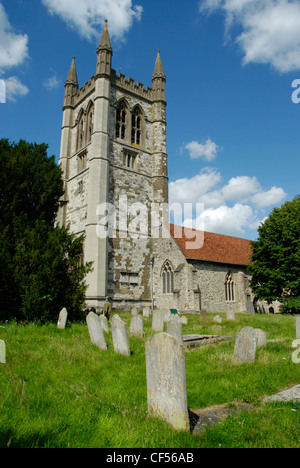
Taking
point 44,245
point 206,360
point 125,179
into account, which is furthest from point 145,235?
point 206,360

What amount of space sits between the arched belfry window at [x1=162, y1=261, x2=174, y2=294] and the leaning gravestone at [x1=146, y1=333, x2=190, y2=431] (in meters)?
18.7

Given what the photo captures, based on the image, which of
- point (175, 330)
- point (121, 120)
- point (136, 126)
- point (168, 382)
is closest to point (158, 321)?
point (175, 330)

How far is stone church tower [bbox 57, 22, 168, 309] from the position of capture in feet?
66.9

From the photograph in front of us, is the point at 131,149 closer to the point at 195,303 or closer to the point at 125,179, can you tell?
the point at 125,179

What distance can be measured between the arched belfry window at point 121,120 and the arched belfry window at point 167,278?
10954 mm

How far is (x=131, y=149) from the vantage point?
78.8 feet

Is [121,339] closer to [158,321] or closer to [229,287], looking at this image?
[158,321]

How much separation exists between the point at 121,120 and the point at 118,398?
77.4 ft

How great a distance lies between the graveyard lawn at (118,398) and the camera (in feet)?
9.72

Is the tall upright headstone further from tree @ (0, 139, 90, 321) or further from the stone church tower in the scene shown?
the stone church tower

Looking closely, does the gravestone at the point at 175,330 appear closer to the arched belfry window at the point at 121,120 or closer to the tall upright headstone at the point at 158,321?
the tall upright headstone at the point at 158,321

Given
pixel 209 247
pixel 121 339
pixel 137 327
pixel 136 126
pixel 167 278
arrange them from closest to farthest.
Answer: pixel 121 339, pixel 137 327, pixel 167 278, pixel 209 247, pixel 136 126

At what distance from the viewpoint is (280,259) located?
22391 mm

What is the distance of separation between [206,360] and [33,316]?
643 centimetres
